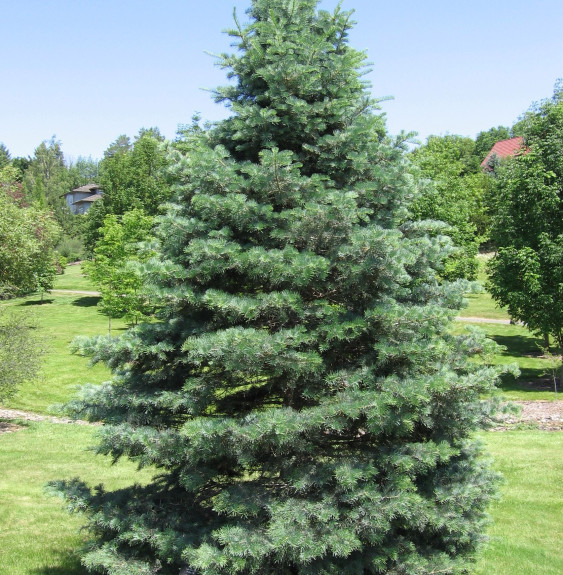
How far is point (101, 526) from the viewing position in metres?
5.77

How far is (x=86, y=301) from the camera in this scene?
142ft

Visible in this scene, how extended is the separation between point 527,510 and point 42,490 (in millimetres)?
7661

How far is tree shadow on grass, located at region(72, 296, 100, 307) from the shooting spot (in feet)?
138

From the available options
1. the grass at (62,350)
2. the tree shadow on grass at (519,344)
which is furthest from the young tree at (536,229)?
the grass at (62,350)

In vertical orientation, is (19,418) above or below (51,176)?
below

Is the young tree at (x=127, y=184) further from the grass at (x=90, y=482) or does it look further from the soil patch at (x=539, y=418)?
the soil patch at (x=539, y=418)

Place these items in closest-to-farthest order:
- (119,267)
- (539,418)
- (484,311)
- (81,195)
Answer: (539,418)
(119,267)
(484,311)
(81,195)

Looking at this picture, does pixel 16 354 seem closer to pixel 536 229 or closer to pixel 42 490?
pixel 42 490

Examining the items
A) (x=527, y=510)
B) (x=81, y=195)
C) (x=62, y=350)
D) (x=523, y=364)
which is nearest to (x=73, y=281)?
(x=62, y=350)

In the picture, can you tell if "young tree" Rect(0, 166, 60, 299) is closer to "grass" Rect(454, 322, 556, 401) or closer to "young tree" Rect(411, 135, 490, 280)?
"young tree" Rect(411, 135, 490, 280)

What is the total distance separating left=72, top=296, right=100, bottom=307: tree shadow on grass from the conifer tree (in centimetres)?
3787

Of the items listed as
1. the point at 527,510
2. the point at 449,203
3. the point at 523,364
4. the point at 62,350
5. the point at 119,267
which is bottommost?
the point at 523,364

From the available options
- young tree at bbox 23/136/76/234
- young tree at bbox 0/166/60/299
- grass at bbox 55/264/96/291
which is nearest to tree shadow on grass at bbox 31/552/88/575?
young tree at bbox 0/166/60/299

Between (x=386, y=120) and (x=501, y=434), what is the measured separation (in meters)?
9.93
